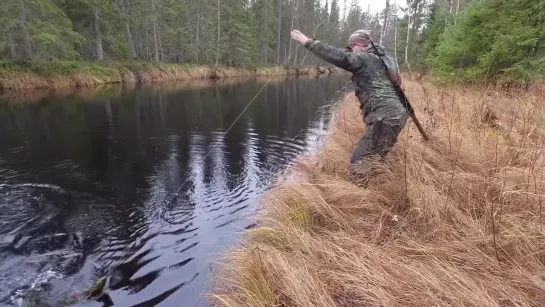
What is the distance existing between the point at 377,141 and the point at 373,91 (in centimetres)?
63

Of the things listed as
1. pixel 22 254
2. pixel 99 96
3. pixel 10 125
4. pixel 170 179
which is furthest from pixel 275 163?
pixel 99 96

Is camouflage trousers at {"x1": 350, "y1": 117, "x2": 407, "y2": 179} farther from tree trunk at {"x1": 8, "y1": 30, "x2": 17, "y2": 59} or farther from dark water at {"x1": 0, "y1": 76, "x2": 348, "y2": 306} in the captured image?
tree trunk at {"x1": 8, "y1": 30, "x2": 17, "y2": 59}

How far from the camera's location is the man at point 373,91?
160 inches

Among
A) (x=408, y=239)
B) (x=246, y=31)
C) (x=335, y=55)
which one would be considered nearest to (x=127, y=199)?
(x=335, y=55)

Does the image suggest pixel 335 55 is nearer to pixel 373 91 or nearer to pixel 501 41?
pixel 373 91

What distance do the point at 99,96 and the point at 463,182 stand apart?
17.3 m

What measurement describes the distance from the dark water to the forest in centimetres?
249

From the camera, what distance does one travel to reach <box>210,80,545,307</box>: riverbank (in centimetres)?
223

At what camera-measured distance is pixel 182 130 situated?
32.9 ft

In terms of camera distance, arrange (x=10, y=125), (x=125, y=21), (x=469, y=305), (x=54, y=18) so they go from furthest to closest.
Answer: (x=125, y=21)
(x=54, y=18)
(x=10, y=125)
(x=469, y=305)

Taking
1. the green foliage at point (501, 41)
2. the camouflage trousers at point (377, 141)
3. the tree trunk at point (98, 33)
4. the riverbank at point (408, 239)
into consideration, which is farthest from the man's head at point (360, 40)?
the tree trunk at point (98, 33)

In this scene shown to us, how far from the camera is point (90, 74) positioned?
71.8 ft

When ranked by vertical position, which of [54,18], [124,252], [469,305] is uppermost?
[54,18]

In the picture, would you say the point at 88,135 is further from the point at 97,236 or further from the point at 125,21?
the point at 125,21
